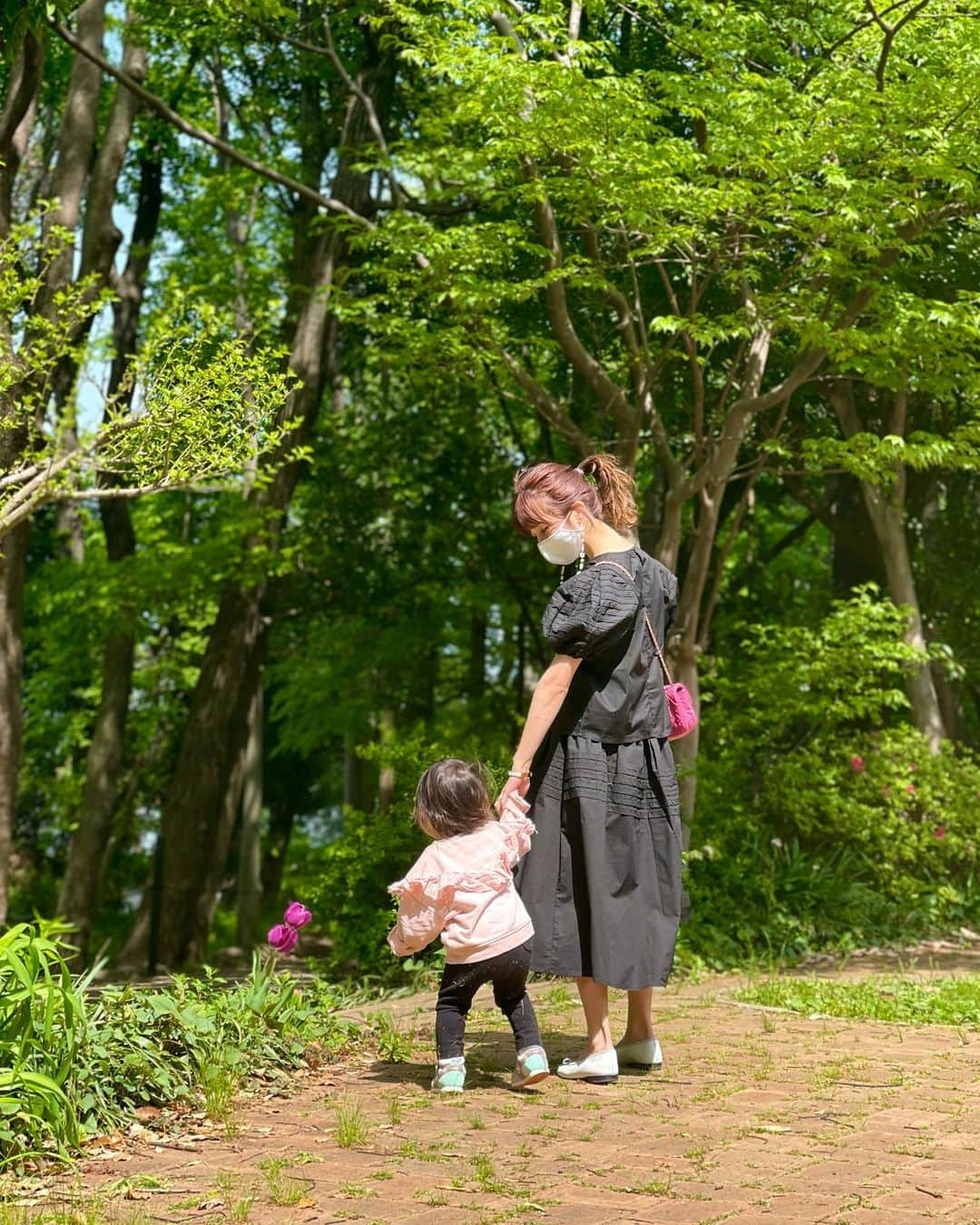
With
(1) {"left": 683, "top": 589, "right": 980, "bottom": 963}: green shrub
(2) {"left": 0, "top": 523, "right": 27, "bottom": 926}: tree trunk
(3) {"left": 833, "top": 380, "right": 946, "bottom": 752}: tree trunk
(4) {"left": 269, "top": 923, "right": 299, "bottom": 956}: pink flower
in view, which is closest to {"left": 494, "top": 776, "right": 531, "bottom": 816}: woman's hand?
(4) {"left": 269, "top": 923, "right": 299, "bottom": 956}: pink flower

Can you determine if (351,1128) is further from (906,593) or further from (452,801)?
(906,593)

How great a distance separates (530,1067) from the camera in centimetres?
451

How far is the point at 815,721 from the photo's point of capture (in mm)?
11031

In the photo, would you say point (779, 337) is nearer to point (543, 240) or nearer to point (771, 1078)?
point (543, 240)

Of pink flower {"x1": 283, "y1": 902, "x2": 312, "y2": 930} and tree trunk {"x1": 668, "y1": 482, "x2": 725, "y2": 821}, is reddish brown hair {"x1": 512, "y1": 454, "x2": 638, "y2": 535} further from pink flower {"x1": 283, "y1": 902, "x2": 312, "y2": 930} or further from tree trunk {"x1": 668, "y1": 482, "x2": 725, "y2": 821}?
tree trunk {"x1": 668, "y1": 482, "x2": 725, "y2": 821}

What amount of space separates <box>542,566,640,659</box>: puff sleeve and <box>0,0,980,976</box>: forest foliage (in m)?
1.94

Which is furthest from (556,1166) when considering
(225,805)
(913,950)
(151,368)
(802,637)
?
(225,805)

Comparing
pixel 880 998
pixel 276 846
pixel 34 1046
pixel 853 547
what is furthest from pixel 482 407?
pixel 34 1046

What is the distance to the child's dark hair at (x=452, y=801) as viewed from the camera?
457cm

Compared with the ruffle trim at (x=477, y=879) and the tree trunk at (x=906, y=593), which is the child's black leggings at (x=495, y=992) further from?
the tree trunk at (x=906, y=593)

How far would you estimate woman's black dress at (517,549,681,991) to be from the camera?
181 inches

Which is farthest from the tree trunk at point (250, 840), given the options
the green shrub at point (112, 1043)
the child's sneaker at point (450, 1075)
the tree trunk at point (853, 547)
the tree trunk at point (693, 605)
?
the child's sneaker at point (450, 1075)

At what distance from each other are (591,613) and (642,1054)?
1554 millimetres

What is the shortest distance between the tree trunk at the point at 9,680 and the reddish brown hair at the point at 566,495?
7.51 m
